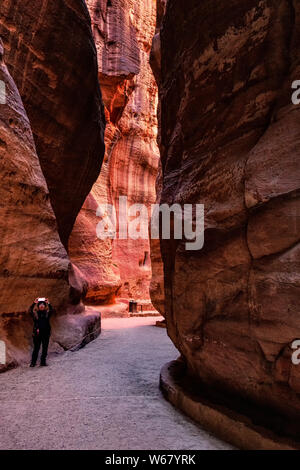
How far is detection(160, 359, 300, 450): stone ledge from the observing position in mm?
2086

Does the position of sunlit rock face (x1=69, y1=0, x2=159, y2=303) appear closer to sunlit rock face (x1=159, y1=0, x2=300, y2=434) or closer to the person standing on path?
the person standing on path

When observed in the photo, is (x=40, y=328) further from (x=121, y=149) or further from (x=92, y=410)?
(x=121, y=149)

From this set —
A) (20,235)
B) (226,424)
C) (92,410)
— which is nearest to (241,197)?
(226,424)

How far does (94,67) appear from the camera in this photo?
9.53 metres

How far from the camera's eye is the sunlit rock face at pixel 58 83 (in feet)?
24.3

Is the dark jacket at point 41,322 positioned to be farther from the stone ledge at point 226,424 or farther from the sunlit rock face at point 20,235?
the stone ledge at point 226,424

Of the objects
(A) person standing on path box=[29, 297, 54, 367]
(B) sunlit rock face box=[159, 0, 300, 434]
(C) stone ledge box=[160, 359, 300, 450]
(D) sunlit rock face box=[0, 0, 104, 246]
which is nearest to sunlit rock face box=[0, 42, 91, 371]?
(A) person standing on path box=[29, 297, 54, 367]

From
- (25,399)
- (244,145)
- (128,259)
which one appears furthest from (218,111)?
(128,259)

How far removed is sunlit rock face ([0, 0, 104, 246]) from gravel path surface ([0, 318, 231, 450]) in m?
5.69

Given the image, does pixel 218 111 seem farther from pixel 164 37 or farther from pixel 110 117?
pixel 110 117

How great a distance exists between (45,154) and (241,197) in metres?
7.02

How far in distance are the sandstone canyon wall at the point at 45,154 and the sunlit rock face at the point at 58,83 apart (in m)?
0.02

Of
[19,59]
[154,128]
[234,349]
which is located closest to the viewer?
[234,349]

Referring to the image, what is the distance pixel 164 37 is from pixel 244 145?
2828mm
